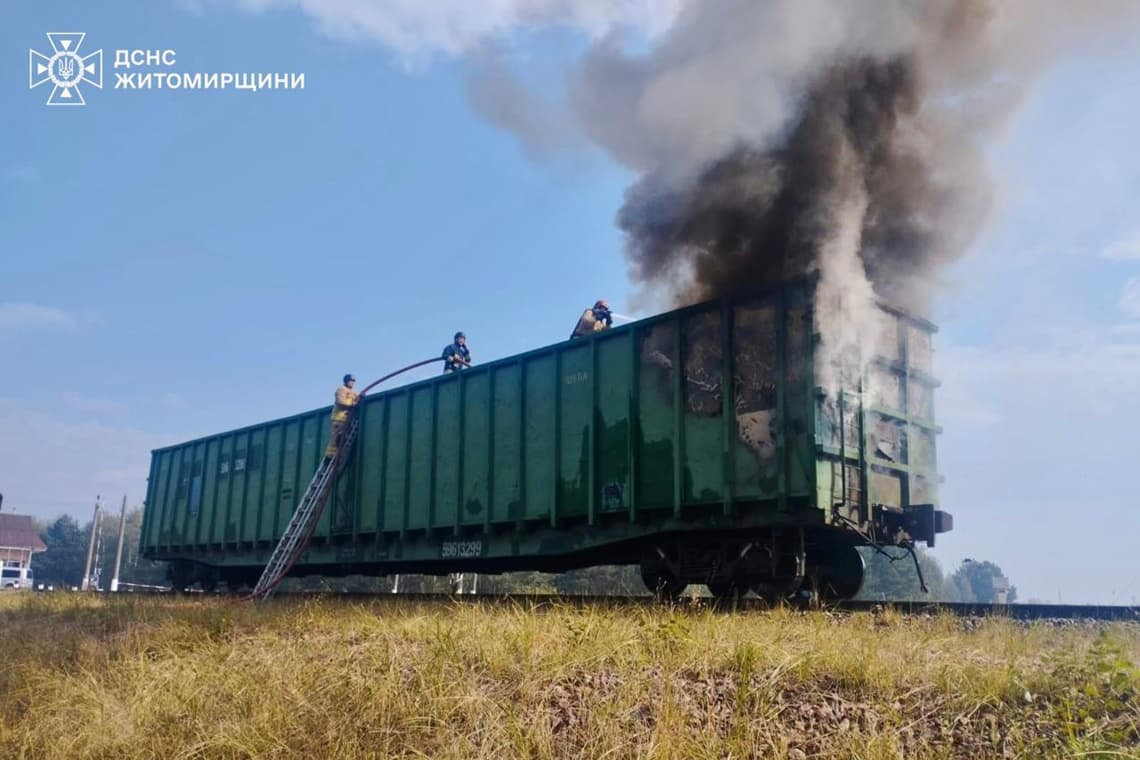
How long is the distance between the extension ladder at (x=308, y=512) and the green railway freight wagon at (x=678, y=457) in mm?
890

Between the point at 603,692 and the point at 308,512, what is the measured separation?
1066 centimetres

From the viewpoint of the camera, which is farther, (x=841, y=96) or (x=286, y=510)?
(x=286, y=510)

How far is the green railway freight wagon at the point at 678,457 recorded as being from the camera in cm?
873

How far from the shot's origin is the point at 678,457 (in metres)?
9.45

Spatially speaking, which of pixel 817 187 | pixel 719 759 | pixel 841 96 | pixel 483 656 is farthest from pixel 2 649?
pixel 841 96

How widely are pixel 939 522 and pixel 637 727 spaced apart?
6330 millimetres

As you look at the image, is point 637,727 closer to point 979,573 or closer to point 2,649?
point 2,649

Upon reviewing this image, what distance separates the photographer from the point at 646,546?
10.2m

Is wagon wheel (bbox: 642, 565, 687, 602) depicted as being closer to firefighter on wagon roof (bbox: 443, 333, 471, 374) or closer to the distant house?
firefighter on wagon roof (bbox: 443, 333, 471, 374)

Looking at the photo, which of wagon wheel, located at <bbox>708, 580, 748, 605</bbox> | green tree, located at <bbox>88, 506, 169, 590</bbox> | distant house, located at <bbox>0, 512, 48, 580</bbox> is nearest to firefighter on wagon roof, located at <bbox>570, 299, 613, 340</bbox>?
wagon wheel, located at <bbox>708, 580, 748, 605</bbox>

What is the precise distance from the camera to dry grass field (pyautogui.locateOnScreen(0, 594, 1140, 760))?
156 inches

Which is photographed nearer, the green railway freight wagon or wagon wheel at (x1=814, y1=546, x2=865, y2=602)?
the green railway freight wagon

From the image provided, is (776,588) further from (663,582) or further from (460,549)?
(460,549)

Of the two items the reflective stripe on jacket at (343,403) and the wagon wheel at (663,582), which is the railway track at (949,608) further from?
the reflective stripe on jacket at (343,403)
